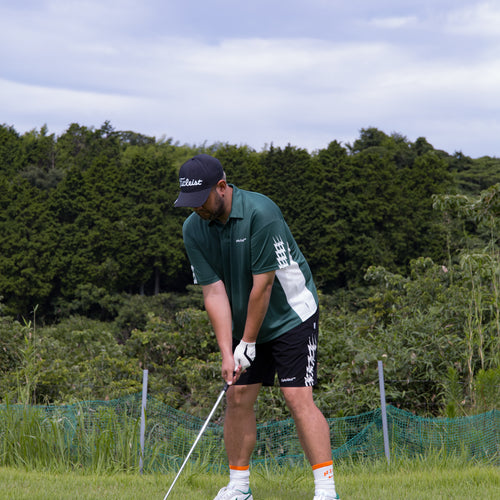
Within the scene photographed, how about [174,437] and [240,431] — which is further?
[174,437]

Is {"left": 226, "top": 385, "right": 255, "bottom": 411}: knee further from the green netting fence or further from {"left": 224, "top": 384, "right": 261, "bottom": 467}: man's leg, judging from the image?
the green netting fence

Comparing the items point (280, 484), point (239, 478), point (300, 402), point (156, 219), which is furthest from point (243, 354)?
point (156, 219)

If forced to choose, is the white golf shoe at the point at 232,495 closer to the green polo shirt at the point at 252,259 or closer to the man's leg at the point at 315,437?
the man's leg at the point at 315,437

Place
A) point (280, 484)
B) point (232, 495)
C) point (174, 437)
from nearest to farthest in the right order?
point (232, 495)
point (280, 484)
point (174, 437)

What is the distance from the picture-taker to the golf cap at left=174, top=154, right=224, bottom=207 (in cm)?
316

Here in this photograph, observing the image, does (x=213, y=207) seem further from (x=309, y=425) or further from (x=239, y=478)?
(x=239, y=478)

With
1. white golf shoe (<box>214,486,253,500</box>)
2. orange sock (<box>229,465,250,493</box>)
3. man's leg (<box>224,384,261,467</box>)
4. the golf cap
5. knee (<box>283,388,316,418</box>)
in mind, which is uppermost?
the golf cap

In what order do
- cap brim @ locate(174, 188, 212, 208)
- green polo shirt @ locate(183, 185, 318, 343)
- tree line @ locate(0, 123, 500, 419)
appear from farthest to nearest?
1. tree line @ locate(0, 123, 500, 419)
2. green polo shirt @ locate(183, 185, 318, 343)
3. cap brim @ locate(174, 188, 212, 208)

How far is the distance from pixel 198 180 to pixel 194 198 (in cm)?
9

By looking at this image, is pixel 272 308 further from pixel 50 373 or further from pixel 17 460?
pixel 50 373

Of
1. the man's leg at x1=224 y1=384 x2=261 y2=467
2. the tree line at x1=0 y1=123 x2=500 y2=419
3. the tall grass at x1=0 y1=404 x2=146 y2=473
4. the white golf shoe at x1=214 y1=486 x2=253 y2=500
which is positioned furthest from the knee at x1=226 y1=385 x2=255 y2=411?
the tree line at x1=0 y1=123 x2=500 y2=419

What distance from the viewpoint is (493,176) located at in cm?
3691

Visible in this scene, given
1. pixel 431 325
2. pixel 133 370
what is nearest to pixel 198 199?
pixel 431 325

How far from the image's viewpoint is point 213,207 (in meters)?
3.24
